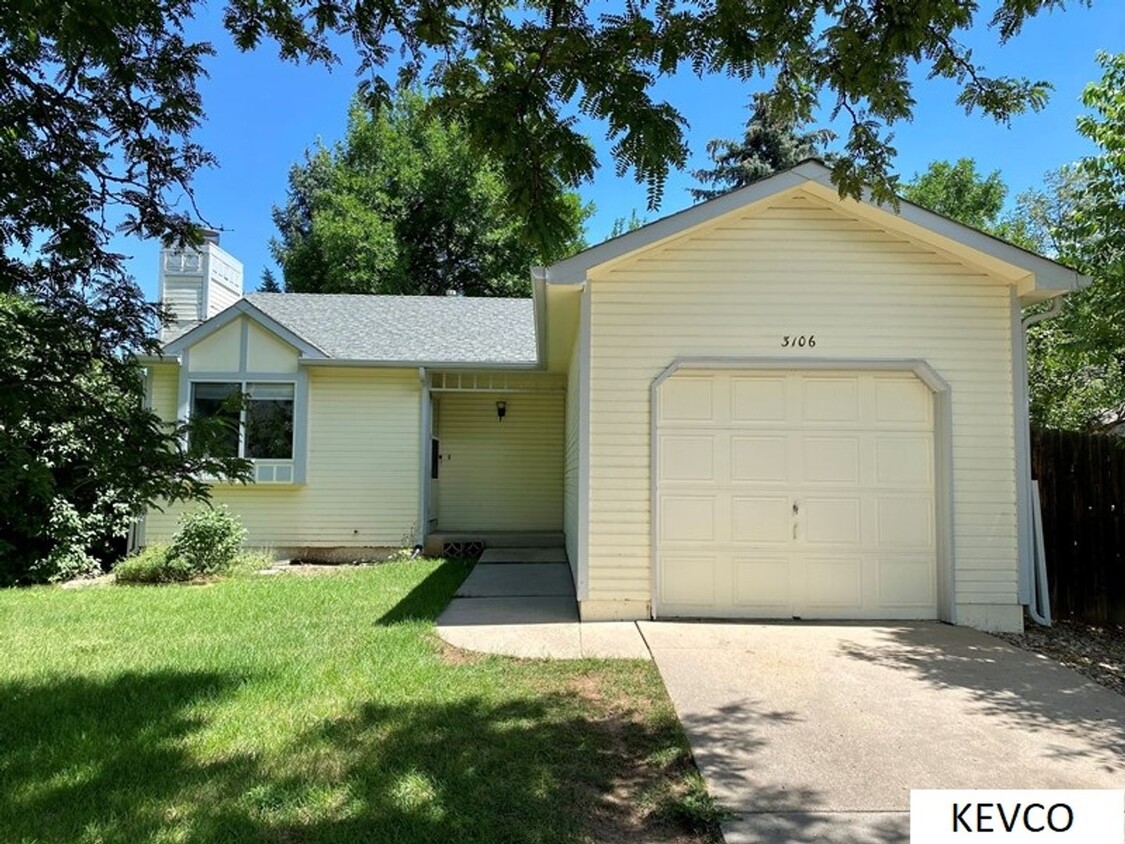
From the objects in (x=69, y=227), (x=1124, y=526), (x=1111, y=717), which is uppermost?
(x=69, y=227)

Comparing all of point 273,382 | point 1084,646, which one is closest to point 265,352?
point 273,382

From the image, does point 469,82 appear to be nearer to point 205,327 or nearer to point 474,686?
point 474,686

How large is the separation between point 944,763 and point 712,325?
4.28 meters

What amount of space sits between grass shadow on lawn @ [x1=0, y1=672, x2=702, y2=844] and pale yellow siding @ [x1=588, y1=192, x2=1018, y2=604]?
8.60ft

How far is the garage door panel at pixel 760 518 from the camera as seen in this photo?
6719mm

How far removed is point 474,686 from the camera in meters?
4.65

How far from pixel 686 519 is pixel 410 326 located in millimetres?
8081

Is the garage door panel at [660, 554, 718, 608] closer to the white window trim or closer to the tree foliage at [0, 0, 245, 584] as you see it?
the tree foliage at [0, 0, 245, 584]

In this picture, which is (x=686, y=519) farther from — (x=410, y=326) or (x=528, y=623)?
(x=410, y=326)

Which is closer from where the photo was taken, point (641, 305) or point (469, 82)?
point (469, 82)

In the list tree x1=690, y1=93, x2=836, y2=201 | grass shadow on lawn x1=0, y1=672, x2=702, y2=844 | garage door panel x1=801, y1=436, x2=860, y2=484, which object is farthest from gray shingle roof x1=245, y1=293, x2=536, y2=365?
tree x1=690, y1=93, x2=836, y2=201

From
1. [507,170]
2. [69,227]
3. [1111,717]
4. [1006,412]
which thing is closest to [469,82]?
[507,170]

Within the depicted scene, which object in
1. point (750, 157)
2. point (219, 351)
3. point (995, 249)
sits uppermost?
point (750, 157)

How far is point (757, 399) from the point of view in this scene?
6.81 m
